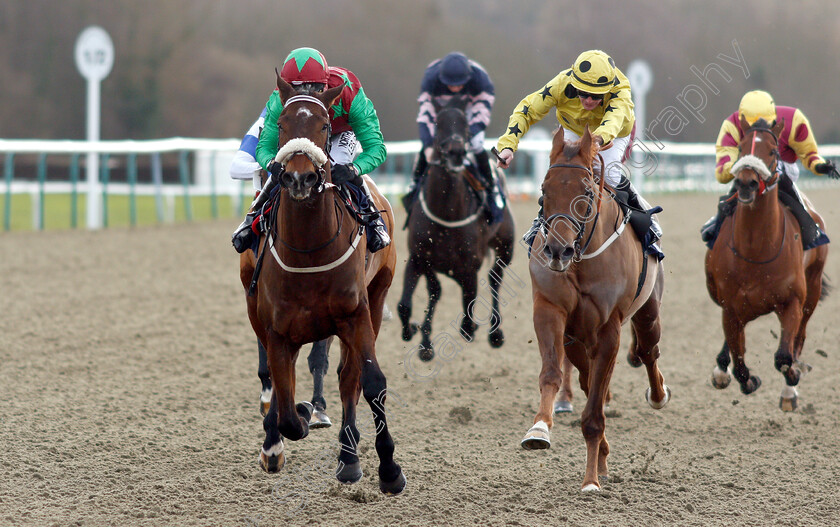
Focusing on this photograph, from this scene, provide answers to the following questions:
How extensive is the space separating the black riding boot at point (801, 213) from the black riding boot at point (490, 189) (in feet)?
6.29

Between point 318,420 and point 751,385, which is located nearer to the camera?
point 318,420

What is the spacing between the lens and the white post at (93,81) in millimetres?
13016

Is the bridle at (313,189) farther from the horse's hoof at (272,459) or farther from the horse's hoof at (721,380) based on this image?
the horse's hoof at (721,380)

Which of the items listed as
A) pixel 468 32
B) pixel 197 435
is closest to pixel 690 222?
pixel 197 435

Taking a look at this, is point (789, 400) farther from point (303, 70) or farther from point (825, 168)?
point (303, 70)

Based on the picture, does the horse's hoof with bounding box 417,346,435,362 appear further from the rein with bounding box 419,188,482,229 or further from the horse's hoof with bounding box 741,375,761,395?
the horse's hoof with bounding box 741,375,761,395

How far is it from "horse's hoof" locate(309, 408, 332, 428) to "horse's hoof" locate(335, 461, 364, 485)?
1082 mm

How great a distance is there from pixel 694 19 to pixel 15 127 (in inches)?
776

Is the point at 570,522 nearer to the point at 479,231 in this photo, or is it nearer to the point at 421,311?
the point at 479,231

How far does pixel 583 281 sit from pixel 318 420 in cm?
172

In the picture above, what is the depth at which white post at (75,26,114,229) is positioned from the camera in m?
13.0

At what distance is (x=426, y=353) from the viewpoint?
6.77 m

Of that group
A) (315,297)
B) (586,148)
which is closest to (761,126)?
(586,148)

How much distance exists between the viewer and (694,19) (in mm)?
28625
